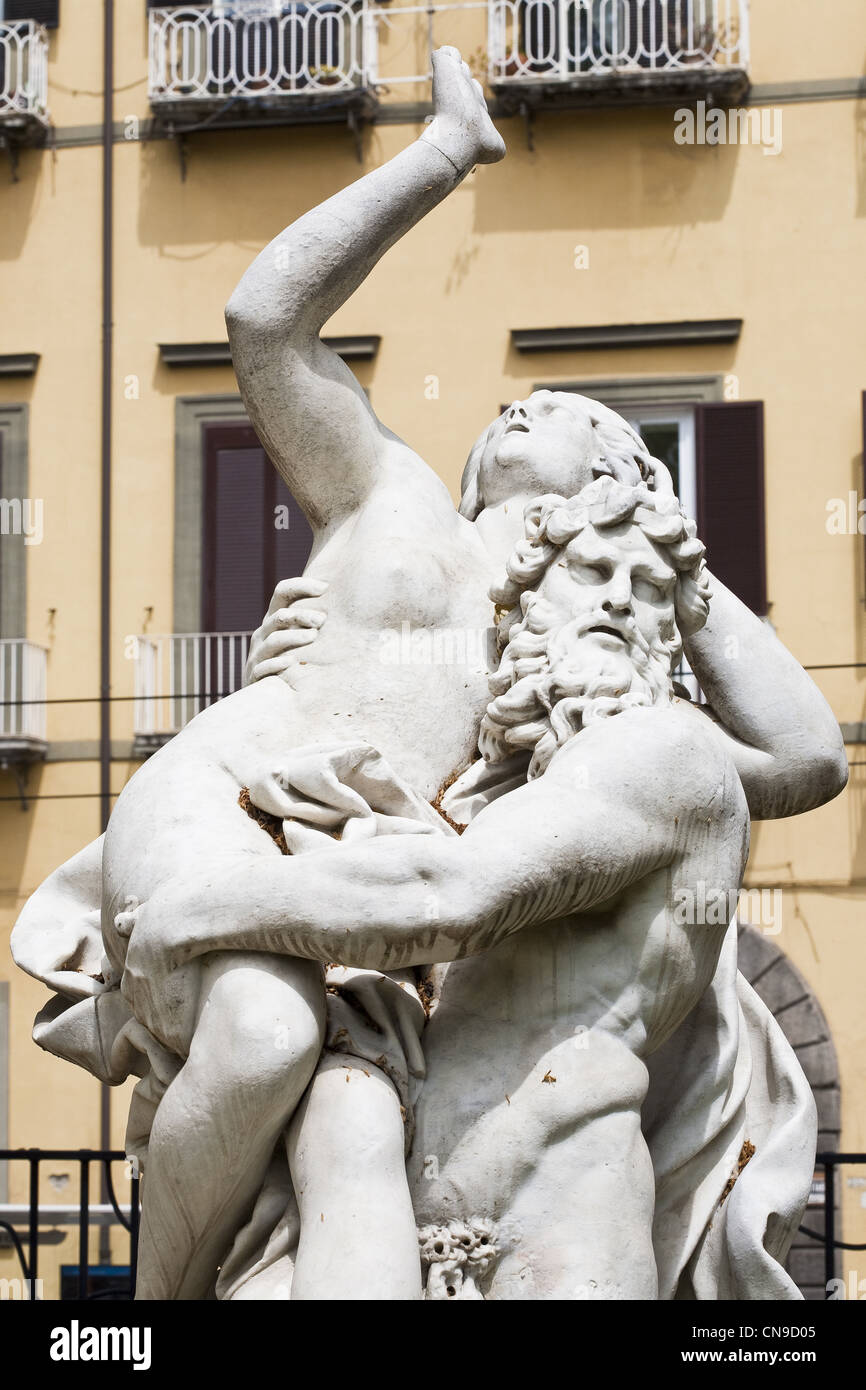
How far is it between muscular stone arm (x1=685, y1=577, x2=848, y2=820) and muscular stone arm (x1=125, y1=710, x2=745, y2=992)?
1.80 feet

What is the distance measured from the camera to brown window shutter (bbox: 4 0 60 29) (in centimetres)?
1686

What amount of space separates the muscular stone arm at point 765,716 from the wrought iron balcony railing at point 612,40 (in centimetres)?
1210

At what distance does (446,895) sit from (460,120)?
1.57 metres

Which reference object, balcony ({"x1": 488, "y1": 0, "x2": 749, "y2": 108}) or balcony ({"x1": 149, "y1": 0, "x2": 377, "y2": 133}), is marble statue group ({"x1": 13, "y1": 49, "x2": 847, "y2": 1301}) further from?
balcony ({"x1": 149, "y1": 0, "x2": 377, "y2": 133})

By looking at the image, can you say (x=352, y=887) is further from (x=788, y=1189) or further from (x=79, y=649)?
(x=79, y=649)

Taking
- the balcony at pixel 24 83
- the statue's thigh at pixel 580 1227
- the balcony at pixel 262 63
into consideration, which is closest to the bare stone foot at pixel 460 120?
the statue's thigh at pixel 580 1227

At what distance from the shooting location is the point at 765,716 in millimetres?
4125

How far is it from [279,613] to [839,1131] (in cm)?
1084

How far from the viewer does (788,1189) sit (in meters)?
3.83

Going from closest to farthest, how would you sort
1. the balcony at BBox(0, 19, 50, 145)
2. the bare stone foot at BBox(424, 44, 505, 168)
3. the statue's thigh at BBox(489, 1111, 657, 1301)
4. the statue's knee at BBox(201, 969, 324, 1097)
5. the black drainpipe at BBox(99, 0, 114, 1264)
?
the statue's knee at BBox(201, 969, 324, 1097) < the statue's thigh at BBox(489, 1111, 657, 1301) < the bare stone foot at BBox(424, 44, 505, 168) < the black drainpipe at BBox(99, 0, 114, 1264) < the balcony at BBox(0, 19, 50, 145)

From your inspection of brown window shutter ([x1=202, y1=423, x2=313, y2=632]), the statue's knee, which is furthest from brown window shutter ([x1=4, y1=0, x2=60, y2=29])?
the statue's knee

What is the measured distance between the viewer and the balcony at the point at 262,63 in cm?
1609
